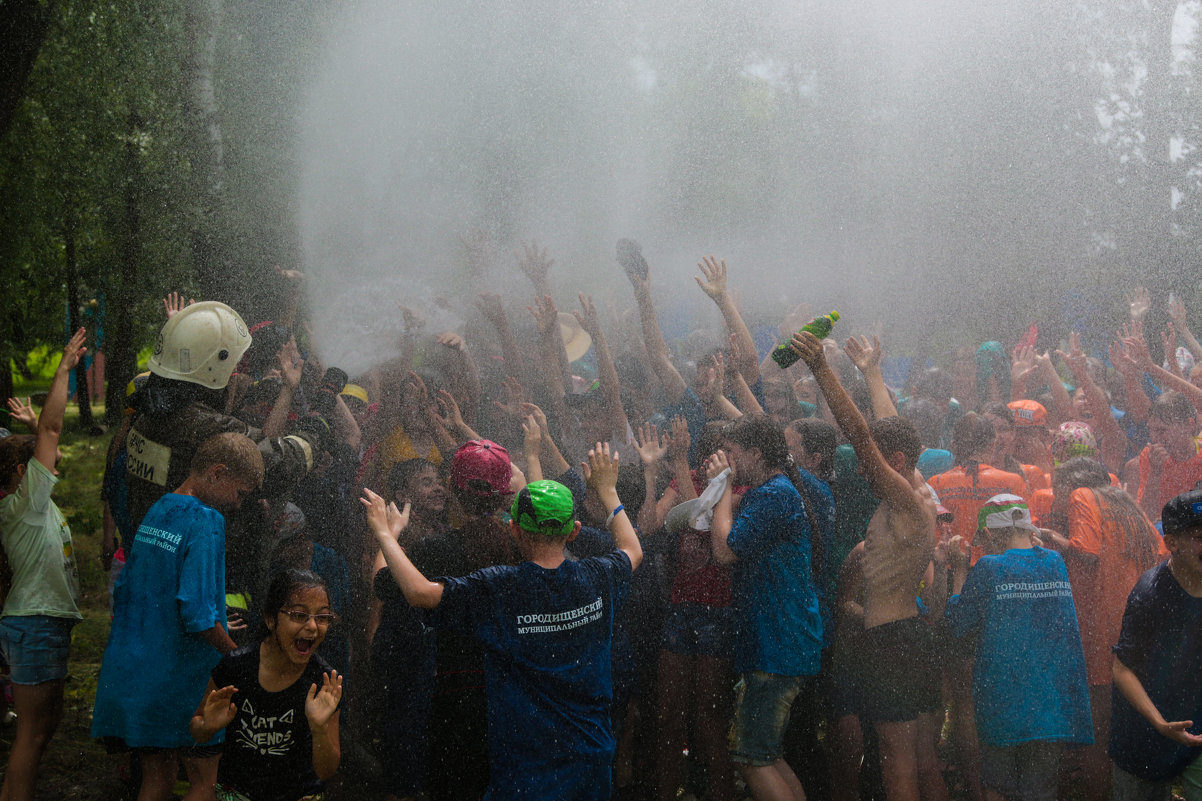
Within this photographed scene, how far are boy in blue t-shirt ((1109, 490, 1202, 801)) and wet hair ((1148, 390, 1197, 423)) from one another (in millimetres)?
1770

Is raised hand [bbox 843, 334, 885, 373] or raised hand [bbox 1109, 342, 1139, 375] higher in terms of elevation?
raised hand [bbox 1109, 342, 1139, 375]

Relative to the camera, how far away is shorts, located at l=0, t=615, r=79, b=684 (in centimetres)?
326

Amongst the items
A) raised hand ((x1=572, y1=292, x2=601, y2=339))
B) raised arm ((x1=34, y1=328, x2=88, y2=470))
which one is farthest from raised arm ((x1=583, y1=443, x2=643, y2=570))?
raised hand ((x1=572, y1=292, x2=601, y2=339))

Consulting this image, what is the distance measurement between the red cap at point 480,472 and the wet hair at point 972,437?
2296 mm

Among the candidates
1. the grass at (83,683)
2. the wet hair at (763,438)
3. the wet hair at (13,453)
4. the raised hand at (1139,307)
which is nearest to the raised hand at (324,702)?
the wet hair at (763,438)

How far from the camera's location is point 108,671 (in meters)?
2.72

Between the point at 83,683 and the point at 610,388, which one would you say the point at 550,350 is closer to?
the point at 610,388

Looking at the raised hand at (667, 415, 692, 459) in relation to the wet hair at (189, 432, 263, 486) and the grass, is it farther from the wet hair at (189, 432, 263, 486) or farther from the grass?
the grass

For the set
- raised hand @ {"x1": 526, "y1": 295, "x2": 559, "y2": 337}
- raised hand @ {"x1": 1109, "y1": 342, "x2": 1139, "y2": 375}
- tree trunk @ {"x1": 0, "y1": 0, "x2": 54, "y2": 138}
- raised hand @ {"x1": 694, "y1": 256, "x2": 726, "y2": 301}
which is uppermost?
tree trunk @ {"x1": 0, "y1": 0, "x2": 54, "y2": 138}

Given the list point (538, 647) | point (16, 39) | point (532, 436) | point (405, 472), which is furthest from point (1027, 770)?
point (16, 39)

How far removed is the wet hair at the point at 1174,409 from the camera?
4270mm

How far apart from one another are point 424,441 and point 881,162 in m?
6.19

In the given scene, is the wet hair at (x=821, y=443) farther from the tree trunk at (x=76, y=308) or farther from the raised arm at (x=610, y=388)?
the tree trunk at (x=76, y=308)

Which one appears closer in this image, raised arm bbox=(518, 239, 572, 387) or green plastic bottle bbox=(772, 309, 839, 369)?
green plastic bottle bbox=(772, 309, 839, 369)
